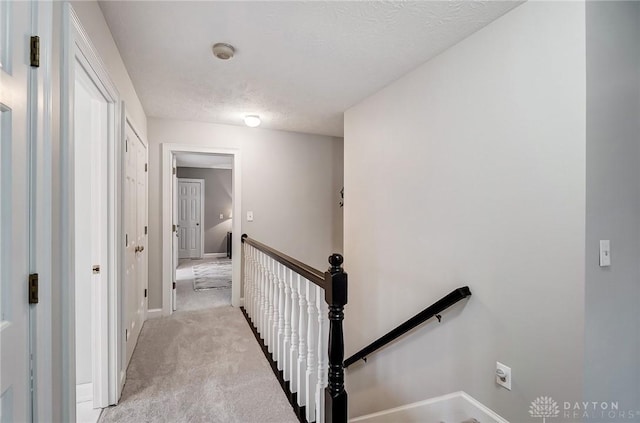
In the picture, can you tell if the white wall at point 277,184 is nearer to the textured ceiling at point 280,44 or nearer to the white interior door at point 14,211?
the textured ceiling at point 280,44

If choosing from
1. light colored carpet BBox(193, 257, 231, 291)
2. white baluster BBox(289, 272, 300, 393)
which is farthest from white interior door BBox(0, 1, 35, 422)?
light colored carpet BBox(193, 257, 231, 291)

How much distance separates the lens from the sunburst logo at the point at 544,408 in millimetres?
1477

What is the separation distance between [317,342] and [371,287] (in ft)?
4.37

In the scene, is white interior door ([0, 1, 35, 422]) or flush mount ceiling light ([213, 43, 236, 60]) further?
flush mount ceiling light ([213, 43, 236, 60])

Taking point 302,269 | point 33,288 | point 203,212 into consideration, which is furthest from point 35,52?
point 203,212

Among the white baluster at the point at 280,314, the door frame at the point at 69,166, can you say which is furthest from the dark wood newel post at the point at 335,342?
the door frame at the point at 69,166

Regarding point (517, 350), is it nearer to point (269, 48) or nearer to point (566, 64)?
point (566, 64)

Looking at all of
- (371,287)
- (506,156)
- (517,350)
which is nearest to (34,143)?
(506,156)

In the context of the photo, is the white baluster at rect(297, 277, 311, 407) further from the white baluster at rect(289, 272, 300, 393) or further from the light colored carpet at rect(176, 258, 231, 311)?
the light colored carpet at rect(176, 258, 231, 311)

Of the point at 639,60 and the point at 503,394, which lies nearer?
the point at 639,60

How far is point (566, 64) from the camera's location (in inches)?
56.2

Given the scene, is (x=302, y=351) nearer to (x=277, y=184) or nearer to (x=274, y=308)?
(x=274, y=308)

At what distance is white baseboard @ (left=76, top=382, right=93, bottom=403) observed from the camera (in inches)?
76.4

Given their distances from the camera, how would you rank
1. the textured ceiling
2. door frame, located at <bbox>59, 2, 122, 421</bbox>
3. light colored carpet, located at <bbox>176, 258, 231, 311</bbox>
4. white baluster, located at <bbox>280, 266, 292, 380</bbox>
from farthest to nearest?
light colored carpet, located at <bbox>176, 258, 231, 311</bbox> → white baluster, located at <bbox>280, 266, 292, 380</bbox> → the textured ceiling → door frame, located at <bbox>59, 2, 122, 421</bbox>
